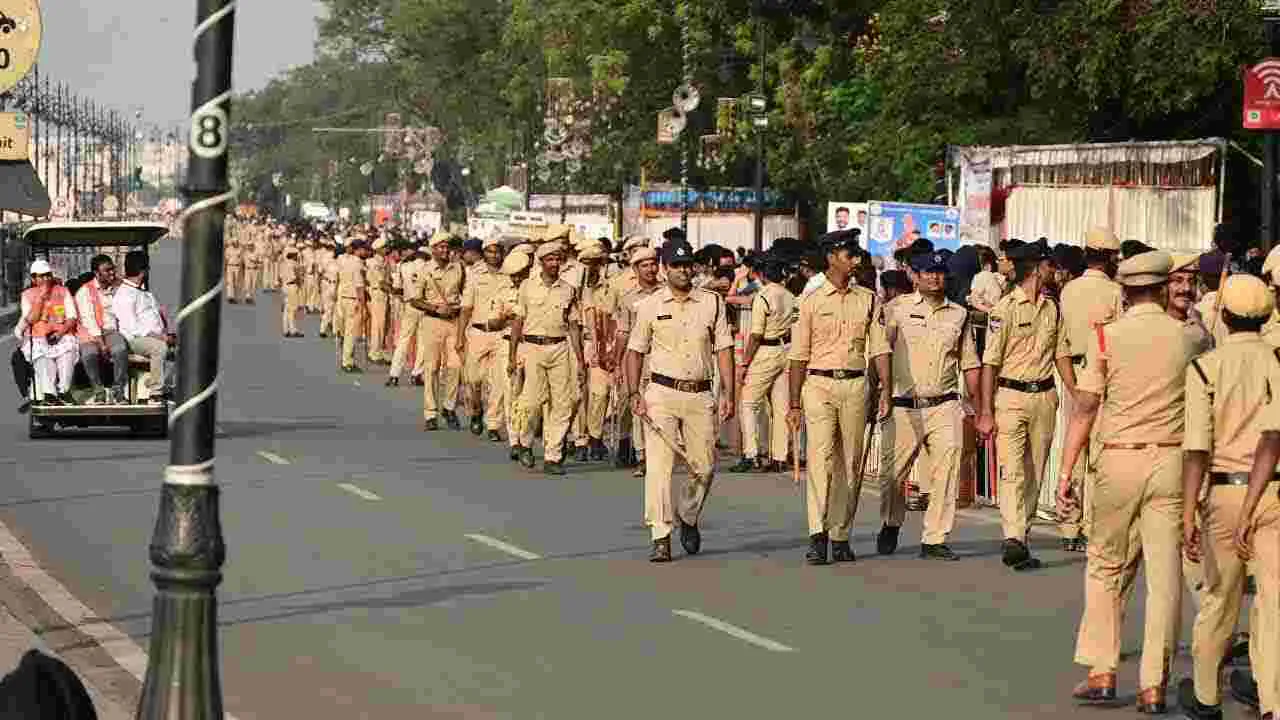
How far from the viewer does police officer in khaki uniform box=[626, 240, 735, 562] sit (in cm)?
1819

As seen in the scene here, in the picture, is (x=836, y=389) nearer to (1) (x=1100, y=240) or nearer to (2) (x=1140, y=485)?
(1) (x=1100, y=240)

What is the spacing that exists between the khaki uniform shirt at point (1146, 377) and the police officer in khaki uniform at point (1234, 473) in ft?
2.06

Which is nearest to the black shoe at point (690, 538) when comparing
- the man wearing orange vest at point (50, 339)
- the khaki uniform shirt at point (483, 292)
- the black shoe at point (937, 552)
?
the black shoe at point (937, 552)

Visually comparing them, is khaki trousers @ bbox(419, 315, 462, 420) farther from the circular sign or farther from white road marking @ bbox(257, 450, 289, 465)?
the circular sign

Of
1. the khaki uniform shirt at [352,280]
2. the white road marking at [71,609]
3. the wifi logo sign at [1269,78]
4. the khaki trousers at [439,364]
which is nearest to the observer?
the white road marking at [71,609]

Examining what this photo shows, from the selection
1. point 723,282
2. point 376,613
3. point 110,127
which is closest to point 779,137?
point 723,282

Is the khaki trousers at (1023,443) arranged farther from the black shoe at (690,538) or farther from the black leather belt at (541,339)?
the black leather belt at (541,339)

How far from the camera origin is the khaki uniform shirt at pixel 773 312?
82.2 feet

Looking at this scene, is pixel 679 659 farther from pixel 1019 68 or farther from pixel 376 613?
pixel 1019 68

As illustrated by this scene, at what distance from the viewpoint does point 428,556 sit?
1764cm

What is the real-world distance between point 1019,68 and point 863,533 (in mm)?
27146

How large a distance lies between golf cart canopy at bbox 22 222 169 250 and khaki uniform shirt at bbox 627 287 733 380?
11.9m

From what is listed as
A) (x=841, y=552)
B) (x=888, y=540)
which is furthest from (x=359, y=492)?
(x=841, y=552)

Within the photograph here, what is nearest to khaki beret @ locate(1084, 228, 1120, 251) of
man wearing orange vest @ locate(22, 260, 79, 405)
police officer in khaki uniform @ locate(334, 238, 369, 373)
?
man wearing orange vest @ locate(22, 260, 79, 405)
